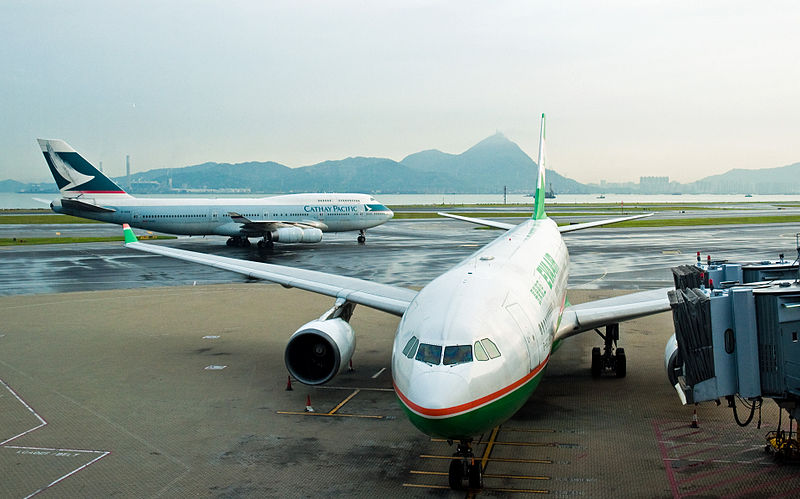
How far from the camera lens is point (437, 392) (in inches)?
398

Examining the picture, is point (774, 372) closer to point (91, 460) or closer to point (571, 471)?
point (571, 471)

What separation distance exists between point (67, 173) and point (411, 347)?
170 ft

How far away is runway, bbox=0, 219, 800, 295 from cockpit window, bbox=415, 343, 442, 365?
78.3 ft

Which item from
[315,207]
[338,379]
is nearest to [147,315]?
[338,379]

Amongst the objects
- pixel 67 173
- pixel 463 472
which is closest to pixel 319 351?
pixel 463 472

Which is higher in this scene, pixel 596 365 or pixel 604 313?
pixel 604 313

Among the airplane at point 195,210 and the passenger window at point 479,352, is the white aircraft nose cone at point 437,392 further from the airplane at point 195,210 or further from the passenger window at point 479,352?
the airplane at point 195,210

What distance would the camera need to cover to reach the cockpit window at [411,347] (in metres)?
11.1

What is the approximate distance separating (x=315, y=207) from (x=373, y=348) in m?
37.5

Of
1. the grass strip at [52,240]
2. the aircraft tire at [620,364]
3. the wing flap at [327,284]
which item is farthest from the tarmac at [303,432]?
the grass strip at [52,240]

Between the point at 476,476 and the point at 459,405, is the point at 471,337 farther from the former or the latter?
the point at 476,476

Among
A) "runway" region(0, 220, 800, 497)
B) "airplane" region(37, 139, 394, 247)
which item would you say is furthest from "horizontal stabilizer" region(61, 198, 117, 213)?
"runway" region(0, 220, 800, 497)

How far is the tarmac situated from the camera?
472 inches

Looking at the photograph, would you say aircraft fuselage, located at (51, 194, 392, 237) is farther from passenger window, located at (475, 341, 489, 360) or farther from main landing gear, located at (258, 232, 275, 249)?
passenger window, located at (475, 341, 489, 360)
